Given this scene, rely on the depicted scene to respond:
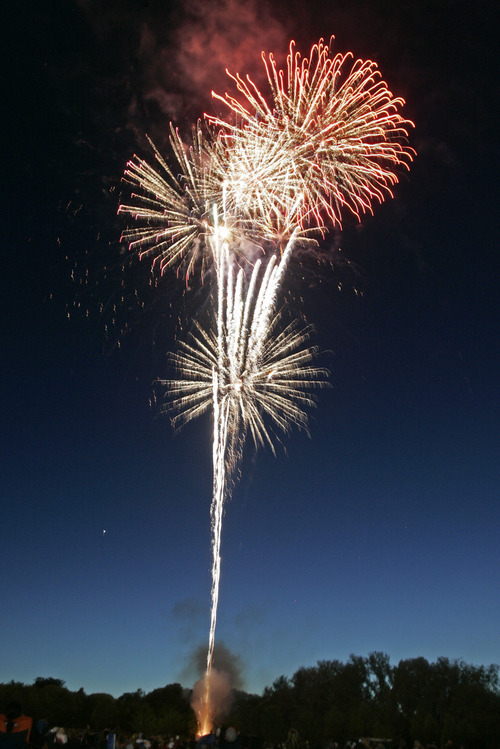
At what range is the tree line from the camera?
151ft

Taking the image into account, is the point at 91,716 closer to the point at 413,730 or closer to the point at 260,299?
the point at 413,730

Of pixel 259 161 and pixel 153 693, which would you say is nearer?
pixel 259 161

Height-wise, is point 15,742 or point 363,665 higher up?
point 363,665

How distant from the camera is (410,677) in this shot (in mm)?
58438

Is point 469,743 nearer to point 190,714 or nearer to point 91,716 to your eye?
point 91,716

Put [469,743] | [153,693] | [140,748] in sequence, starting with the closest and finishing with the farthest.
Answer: [140,748] → [469,743] → [153,693]

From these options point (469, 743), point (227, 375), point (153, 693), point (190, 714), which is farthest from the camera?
point (153, 693)

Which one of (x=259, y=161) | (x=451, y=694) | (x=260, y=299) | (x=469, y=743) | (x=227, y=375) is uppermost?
(x=259, y=161)

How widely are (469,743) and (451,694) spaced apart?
1606cm

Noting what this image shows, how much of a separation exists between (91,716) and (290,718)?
1018 inches

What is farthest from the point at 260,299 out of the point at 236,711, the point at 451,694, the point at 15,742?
the point at 236,711

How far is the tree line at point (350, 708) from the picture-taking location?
151 feet

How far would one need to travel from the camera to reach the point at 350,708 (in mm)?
55875

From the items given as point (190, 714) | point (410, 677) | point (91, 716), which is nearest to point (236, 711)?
point (190, 714)
